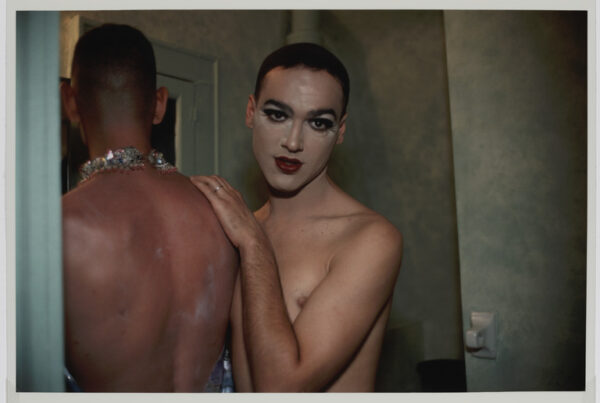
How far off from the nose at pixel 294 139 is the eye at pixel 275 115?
1.5 inches

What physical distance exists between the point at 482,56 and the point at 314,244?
828 mm

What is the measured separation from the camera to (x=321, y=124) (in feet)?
4.72

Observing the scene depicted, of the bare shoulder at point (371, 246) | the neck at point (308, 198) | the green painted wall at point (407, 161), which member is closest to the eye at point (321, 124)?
the neck at point (308, 198)

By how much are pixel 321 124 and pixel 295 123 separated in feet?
0.23

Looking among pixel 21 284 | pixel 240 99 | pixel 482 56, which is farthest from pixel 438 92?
pixel 21 284

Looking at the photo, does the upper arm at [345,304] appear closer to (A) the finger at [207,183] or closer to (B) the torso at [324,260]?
(B) the torso at [324,260]

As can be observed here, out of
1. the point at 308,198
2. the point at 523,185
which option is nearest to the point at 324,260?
the point at 308,198

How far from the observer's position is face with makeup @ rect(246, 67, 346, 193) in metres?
1.41

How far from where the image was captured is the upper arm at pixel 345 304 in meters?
1.28

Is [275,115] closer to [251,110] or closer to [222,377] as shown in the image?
[251,110]

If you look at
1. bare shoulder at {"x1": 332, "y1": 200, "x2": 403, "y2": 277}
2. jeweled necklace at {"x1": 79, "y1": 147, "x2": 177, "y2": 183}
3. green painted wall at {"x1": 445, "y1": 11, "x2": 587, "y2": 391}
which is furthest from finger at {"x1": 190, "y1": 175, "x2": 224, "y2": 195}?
green painted wall at {"x1": 445, "y1": 11, "x2": 587, "y2": 391}

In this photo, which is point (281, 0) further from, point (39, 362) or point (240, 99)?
point (39, 362)

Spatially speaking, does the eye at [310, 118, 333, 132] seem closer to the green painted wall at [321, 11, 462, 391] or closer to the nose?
the nose

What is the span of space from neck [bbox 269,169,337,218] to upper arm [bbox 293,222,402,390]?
18 cm
